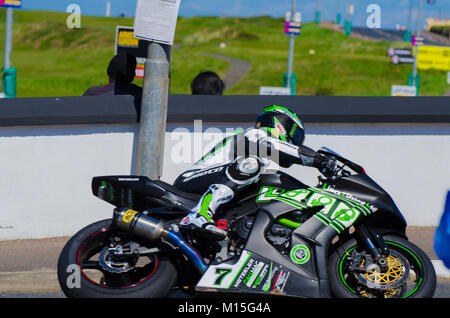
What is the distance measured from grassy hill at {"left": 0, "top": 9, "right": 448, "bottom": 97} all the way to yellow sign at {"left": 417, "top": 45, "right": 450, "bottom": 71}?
8.86 m

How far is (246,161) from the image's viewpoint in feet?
15.5

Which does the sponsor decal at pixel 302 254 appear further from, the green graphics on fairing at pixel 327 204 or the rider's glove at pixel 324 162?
the rider's glove at pixel 324 162

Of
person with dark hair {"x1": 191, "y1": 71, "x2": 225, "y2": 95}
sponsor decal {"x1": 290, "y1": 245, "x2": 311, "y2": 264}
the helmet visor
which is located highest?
person with dark hair {"x1": 191, "y1": 71, "x2": 225, "y2": 95}

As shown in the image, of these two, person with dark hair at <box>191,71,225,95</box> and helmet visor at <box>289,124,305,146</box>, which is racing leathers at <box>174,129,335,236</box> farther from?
person with dark hair at <box>191,71,225,95</box>

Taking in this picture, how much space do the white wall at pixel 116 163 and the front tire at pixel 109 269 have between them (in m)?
1.89

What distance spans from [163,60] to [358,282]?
2886 millimetres

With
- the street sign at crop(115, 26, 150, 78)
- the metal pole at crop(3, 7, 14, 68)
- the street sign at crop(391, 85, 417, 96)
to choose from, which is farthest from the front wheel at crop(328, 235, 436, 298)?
the street sign at crop(391, 85, 417, 96)

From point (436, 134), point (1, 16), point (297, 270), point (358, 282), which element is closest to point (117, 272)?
point (297, 270)

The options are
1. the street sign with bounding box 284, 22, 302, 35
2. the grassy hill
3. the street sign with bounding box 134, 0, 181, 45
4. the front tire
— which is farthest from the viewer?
the grassy hill

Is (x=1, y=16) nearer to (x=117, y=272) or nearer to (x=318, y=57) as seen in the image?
(x=318, y=57)

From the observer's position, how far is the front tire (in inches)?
179

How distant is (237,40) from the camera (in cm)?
5541

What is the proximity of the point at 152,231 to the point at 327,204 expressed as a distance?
1.20 m

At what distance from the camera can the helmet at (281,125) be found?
486cm
